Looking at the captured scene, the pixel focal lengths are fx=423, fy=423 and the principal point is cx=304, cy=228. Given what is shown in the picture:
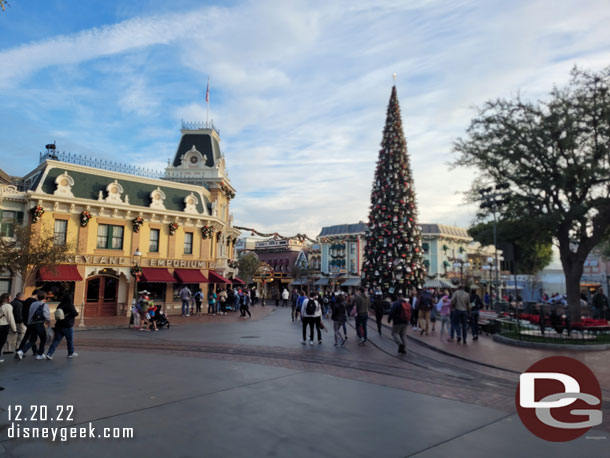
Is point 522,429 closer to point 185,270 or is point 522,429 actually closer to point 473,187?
point 473,187

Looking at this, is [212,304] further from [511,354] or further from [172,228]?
[511,354]

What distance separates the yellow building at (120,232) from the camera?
2581cm

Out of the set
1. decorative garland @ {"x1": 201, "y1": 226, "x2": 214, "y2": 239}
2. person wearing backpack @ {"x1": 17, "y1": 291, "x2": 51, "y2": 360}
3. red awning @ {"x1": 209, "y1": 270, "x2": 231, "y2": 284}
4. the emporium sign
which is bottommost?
person wearing backpack @ {"x1": 17, "y1": 291, "x2": 51, "y2": 360}

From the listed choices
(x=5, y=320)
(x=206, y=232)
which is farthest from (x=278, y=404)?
(x=206, y=232)

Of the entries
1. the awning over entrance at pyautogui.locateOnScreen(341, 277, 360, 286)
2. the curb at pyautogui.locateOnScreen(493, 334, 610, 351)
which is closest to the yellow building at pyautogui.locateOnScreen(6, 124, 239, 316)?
the curb at pyautogui.locateOnScreen(493, 334, 610, 351)

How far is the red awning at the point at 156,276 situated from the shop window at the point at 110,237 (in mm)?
2342

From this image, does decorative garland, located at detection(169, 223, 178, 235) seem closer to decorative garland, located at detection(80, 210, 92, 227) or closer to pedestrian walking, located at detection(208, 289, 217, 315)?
pedestrian walking, located at detection(208, 289, 217, 315)

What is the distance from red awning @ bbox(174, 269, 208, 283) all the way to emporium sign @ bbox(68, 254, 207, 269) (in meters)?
0.38

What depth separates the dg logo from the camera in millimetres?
5523

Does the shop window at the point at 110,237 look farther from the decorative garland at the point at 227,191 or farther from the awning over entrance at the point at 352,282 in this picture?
the awning over entrance at the point at 352,282

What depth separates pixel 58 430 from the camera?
5.27 meters

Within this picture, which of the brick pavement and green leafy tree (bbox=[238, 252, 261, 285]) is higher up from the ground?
green leafy tree (bbox=[238, 252, 261, 285])

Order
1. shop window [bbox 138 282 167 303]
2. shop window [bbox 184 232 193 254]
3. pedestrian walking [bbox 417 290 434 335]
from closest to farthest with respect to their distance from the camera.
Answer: pedestrian walking [bbox 417 290 434 335]
shop window [bbox 138 282 167 303]
shop window [bbox 184 232 193 254]

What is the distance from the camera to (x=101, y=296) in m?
27.5
